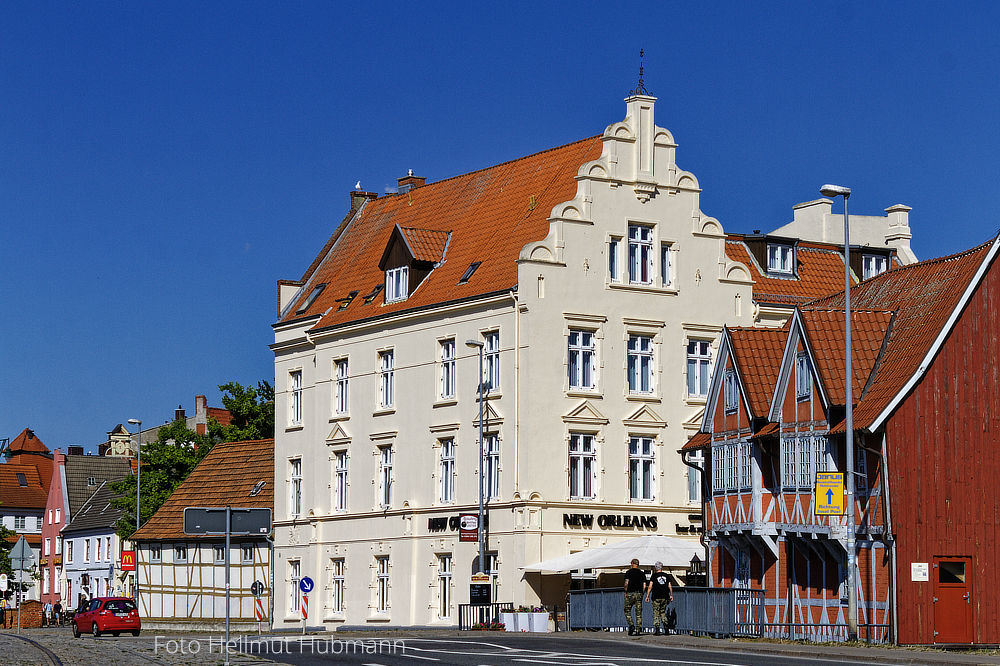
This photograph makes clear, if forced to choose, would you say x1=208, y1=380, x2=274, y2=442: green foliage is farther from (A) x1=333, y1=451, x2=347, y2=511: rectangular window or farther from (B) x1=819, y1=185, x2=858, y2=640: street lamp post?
(B) x1=819, y1=185, x2=858, y2=640: street lamp post

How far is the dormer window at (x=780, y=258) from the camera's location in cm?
Answer: 6731

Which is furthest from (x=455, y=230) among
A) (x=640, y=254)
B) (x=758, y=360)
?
(x=758, y=360)

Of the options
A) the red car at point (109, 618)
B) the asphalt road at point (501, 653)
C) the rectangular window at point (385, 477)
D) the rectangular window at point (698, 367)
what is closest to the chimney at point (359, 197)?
the rectangular window at point (385, 477)

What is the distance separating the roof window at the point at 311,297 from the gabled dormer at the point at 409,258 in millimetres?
6444

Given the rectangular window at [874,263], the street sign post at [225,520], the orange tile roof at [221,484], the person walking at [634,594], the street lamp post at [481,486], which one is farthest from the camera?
the orange tile roof at [221,484]

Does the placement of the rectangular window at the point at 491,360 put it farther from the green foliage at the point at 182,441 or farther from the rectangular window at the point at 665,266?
the green foliage at the point at 182,441

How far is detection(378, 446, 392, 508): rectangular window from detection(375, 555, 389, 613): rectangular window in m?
2.00

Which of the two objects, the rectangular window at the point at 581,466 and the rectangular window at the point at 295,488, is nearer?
the rectangular window at the point at 581,466

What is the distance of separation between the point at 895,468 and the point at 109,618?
2758cm

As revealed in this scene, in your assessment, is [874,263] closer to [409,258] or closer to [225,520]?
[409,258]

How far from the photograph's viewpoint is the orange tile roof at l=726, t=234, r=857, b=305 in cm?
6512

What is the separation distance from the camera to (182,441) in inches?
3777

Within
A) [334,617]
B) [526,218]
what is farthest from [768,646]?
[334,617]

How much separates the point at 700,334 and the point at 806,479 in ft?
53.6
